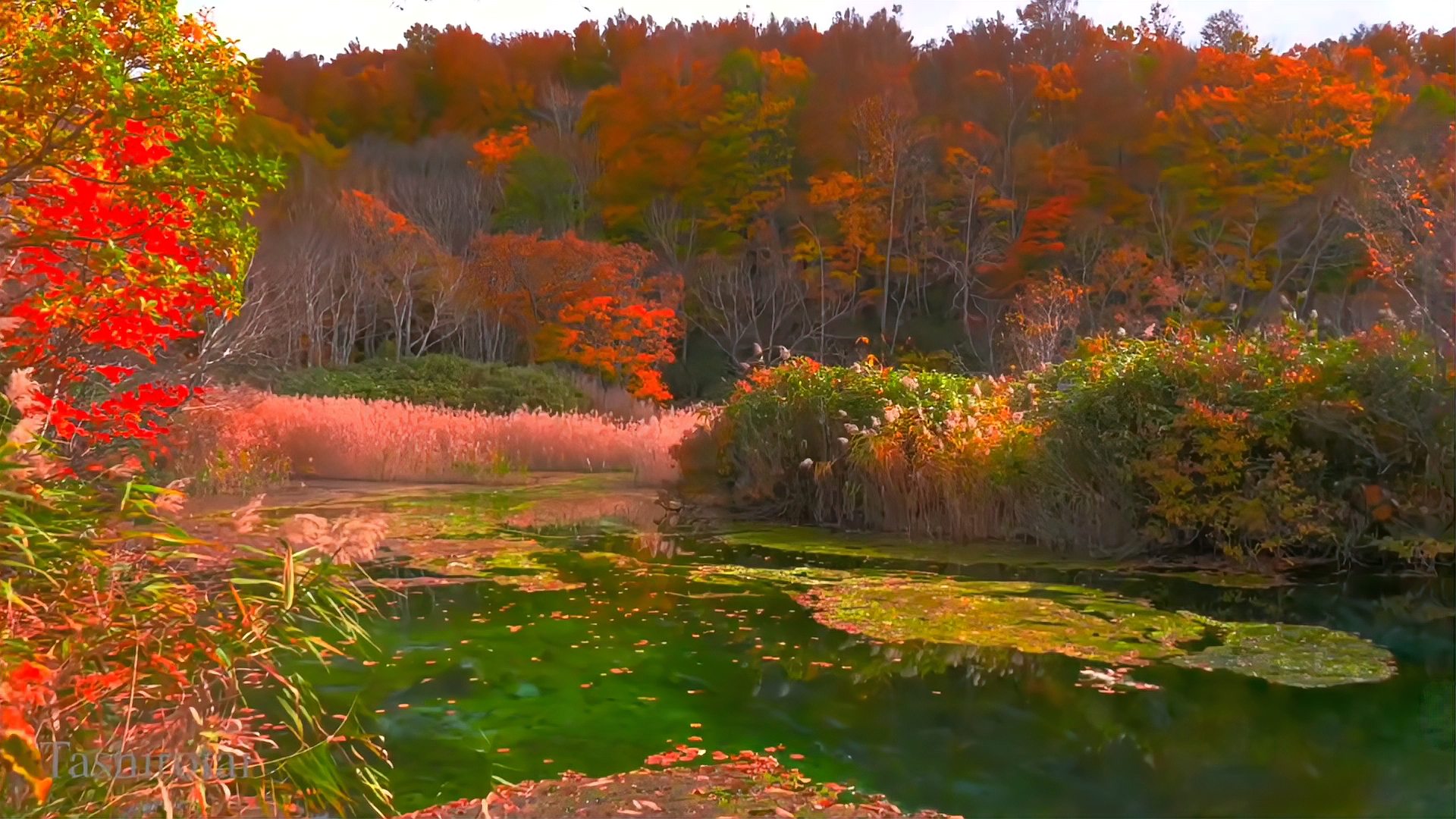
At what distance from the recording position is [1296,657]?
6020 millimetres

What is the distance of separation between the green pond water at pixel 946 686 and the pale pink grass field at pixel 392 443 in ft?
16.8

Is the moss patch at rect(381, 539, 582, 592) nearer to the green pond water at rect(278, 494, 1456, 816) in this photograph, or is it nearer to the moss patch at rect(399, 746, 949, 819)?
the green pond water at rect(278, 494, 1456, 816)

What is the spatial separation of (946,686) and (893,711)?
478 mm

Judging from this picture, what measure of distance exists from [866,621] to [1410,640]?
2781 mm

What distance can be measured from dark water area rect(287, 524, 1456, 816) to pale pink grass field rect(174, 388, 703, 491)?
19.7 ft

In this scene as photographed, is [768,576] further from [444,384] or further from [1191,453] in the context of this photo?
[444,384]

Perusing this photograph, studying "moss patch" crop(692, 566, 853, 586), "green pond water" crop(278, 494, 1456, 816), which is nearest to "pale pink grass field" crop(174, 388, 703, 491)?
"moss patch" crop(692, 566, 853, 586)

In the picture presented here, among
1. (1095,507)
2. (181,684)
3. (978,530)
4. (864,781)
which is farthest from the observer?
(978,530)

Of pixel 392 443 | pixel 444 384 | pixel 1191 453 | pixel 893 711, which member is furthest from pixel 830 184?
pixel 893 711

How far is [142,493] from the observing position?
359 centimetres

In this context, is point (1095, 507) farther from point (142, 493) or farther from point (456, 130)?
point (456, 130)

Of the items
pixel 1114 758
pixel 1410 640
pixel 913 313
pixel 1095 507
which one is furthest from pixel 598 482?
pixel 913 313

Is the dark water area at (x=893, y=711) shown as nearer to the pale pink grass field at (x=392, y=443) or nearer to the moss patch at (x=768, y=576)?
the moss patch at (x=768, y=576)

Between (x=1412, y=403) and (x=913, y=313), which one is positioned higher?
(x=913, y=313)
